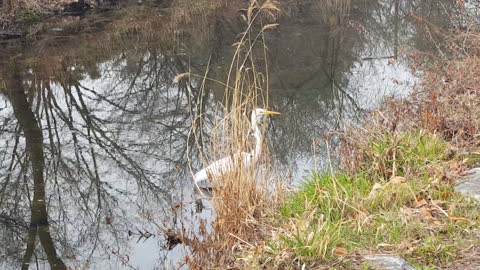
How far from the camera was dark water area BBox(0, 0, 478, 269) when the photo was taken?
5648mm

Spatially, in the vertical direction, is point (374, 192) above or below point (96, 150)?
above

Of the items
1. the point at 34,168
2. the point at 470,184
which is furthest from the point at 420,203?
the point at 34,168

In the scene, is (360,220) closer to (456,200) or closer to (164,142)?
→ (456,200)

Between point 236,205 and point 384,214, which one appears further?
point 236,205

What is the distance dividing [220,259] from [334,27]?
10.8m

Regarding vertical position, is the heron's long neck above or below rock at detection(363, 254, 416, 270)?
above

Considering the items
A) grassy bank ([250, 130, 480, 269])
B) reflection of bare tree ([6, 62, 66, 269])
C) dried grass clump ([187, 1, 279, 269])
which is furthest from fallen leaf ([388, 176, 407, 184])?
reflection of bare tree ([6, 62, 66, 269])

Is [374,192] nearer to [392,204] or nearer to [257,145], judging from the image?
[392,204]

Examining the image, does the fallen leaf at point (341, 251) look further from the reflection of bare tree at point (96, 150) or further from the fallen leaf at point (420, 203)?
the reflection of bare tree at point (96, 150)

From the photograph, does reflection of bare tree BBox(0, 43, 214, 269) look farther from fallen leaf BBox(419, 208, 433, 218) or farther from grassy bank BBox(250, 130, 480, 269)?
fallen leaf BBox(419, 208, 433, 218)

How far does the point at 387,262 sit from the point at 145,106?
6.88 m

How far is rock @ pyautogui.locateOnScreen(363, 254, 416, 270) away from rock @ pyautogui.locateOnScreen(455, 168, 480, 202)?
983 millimetres

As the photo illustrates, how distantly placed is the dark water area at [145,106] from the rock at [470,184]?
2.00 metres

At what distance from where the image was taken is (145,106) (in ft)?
31.2
